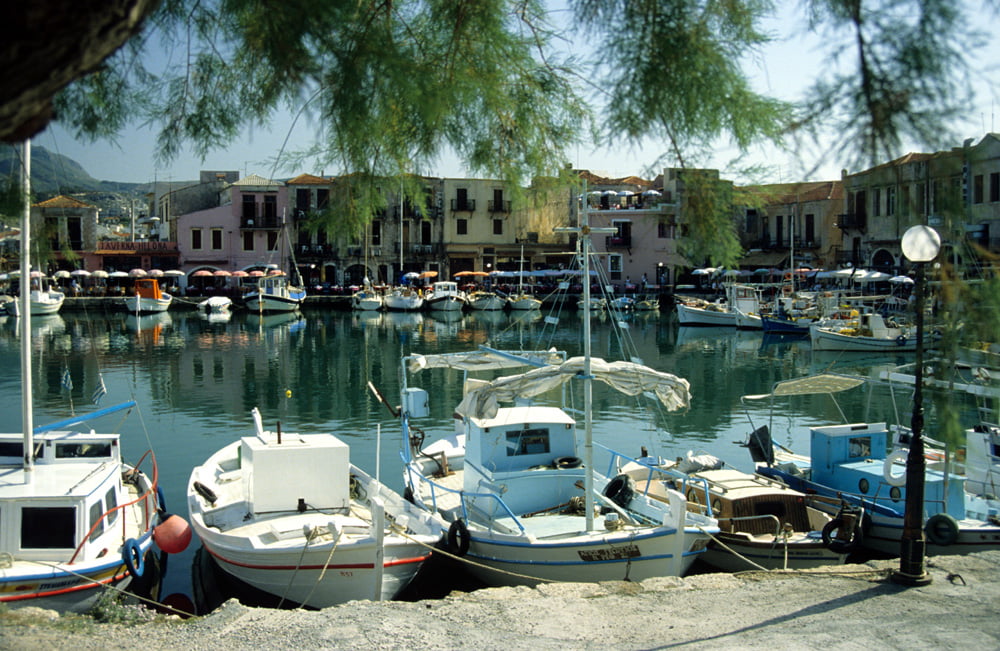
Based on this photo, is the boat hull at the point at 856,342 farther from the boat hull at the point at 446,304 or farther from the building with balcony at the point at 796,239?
the boat hull at the point at 446,304

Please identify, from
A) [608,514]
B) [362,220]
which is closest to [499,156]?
[362,220]

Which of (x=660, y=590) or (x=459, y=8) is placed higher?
(x=459, y=8)

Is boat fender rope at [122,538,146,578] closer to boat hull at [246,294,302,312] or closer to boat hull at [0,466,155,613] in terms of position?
boat hull at [0,466,155,613]

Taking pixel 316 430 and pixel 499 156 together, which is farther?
pixel 316 430

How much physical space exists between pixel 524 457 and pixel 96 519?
526cm

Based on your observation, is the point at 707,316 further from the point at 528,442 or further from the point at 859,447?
the point at 528,442

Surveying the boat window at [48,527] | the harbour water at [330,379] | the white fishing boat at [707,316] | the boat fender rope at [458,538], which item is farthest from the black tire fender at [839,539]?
the white fishing boat at [707,316]

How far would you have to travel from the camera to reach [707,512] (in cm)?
1118

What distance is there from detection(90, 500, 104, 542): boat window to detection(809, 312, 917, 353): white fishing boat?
109 feet

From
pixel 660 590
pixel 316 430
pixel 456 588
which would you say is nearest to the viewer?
pixel 660 590

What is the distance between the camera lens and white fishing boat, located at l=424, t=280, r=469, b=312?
188 feet

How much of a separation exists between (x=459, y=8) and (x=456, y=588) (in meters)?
7.75

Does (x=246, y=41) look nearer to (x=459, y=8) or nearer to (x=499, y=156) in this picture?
(x=459, y=8)

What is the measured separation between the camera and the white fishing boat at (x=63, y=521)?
9.33 metres
